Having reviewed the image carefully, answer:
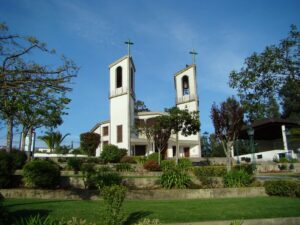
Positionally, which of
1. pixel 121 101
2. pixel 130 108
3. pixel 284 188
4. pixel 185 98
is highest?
pixel 185 98

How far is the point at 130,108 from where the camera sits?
3669cm

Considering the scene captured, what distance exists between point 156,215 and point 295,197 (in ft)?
24.0

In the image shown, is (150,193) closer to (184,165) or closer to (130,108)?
(184,165)

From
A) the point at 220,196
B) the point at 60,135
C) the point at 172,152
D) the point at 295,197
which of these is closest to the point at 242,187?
the point at 220,196

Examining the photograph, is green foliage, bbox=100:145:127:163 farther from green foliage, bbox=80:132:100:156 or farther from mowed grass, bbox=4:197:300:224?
mowed grass, bbox=4:197:300:224

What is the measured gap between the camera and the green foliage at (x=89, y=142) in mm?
37594

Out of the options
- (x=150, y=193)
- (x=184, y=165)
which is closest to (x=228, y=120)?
(x=184, y=165)

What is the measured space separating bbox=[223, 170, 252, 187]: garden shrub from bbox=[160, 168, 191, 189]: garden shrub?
2269 mm

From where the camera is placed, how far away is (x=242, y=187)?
14625 millimetres

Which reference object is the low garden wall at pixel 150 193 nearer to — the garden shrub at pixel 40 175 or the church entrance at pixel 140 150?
the garden shrub at pixel 40 175

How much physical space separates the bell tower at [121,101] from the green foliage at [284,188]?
2257 cm

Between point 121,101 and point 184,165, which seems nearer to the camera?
point 184,165

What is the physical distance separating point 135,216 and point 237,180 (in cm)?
867

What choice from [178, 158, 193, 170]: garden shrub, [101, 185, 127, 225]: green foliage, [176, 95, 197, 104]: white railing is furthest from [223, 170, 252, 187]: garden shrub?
[176, 95, 197, 104]: white railing
